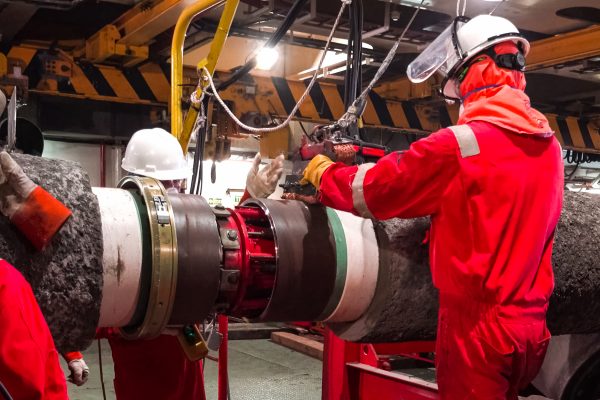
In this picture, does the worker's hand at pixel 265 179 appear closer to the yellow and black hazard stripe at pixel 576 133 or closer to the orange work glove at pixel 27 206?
the orange work glove at pixel 27 206

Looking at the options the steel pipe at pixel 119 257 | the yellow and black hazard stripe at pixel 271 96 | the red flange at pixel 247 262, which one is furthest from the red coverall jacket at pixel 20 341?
the yellow and black hazard stripe at pixel 271 96

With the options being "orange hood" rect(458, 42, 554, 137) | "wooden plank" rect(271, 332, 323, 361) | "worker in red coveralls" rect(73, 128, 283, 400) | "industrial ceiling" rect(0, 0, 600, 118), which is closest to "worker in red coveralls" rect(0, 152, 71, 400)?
"orange hood" rect(458, 42, 554, 137)

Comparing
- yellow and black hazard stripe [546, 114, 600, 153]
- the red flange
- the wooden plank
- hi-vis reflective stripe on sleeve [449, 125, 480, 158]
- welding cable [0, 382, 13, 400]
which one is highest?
yellow and black hazard stripe [546, 114, 600, 153]

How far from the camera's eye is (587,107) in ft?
22.9

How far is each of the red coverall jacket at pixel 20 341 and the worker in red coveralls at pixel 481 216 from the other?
913 millimetres

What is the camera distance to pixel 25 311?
1.41m

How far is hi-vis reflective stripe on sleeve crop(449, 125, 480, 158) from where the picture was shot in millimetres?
1960

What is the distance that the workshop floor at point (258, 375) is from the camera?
483 centimetres

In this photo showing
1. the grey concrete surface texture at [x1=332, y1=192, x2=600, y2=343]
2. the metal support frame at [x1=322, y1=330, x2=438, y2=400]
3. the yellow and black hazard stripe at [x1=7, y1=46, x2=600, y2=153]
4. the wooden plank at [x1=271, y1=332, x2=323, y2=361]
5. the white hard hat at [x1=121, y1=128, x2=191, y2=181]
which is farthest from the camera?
the wooden plank at [x1=271, y1=332, x2=323, y2=361]

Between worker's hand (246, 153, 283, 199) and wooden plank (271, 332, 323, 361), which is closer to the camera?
worker's hand (246, 153, 283, 199)

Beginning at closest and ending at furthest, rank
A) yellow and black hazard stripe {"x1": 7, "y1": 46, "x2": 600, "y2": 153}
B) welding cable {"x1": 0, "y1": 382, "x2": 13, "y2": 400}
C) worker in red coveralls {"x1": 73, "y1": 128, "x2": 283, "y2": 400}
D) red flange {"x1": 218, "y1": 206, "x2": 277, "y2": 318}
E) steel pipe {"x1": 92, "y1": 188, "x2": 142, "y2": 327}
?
welding cable {"x1": 0, "y1": 382, "x2": 13, "y2": 400} < steel pipe {"x1": 92, "y1": 188, "x2": 142, "y2": 327} < red flange {"x1": 218, "y1": 206, "x2": 277, "y2": 318} < worker in red coveralls {"x1": 73, "y1": 128, "x2": 283, "y2": 400} < yellow and black hazard stripe {"x1": 7, "y1": 46, "x2": 600, "y2": 153}

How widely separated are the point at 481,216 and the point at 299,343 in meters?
4.47

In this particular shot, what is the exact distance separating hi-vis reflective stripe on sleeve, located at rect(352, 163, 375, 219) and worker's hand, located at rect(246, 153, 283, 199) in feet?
1.16

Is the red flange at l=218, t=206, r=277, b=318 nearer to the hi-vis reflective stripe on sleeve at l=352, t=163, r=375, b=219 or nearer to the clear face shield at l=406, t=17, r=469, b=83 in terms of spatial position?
the hi-vis reflective stripe on sleeve at l=352, t=163, r=375, b=219
